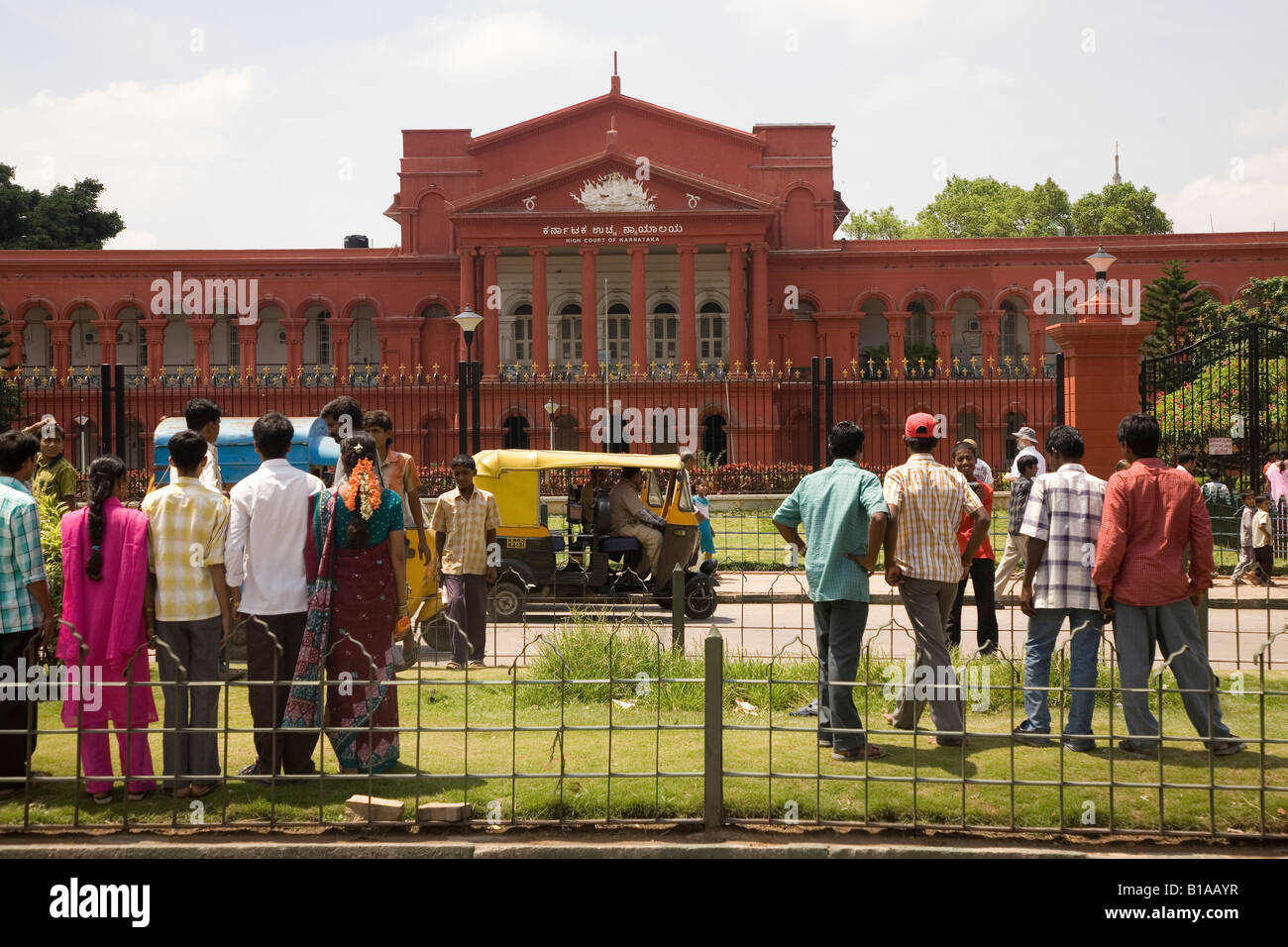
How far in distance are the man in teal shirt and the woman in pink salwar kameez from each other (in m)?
3.30

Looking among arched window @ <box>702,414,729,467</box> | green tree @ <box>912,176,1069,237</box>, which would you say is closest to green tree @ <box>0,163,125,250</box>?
arched window @ <box>702,414,729,467</box>

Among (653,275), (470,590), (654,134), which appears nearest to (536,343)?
(653,275)

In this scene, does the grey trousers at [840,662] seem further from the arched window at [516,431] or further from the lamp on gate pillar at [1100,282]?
the arched window at [516,431]

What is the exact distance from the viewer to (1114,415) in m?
14.0

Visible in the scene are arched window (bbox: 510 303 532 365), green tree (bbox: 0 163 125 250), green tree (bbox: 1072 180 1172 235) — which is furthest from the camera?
green tree (bbox: 1072 180 1172 235)

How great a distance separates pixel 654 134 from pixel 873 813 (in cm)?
3598

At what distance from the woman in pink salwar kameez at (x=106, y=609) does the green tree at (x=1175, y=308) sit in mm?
33174

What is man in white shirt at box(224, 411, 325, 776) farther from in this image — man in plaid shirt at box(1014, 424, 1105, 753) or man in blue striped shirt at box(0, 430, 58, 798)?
man in plaid shirt at box(1014, 424, 1105, 753)

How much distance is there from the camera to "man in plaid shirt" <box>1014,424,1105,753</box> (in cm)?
686

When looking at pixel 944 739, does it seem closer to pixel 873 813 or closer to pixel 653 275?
pixel 873 813

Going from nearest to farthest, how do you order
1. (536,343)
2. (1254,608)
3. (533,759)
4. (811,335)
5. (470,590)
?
(533,759) < (470,590) < (1254,608) < (536,343) < (811,335)

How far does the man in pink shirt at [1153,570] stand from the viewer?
668 centimetres

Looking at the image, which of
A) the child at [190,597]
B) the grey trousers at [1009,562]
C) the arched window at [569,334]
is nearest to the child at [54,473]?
the child at [190,597]

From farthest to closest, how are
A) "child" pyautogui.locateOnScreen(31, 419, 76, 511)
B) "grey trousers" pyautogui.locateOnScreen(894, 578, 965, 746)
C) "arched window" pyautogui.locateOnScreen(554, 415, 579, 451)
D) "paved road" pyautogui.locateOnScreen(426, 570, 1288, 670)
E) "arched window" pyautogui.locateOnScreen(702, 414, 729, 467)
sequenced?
"arched window" pyautogui.locateOnScreen(554, 415, 579, 451)
"arched window" pyautogui.locateOnScreen(702, 414, 729, 467)
"paved road" pyautogui.locateOnScreen(426, 570, 1288, 670)
"child" pyautogui.locateOnScreen(31, 419, 76, 511)
"grey trousers" pyautogui.locateOnScreen(894, 578, 965, 746)
